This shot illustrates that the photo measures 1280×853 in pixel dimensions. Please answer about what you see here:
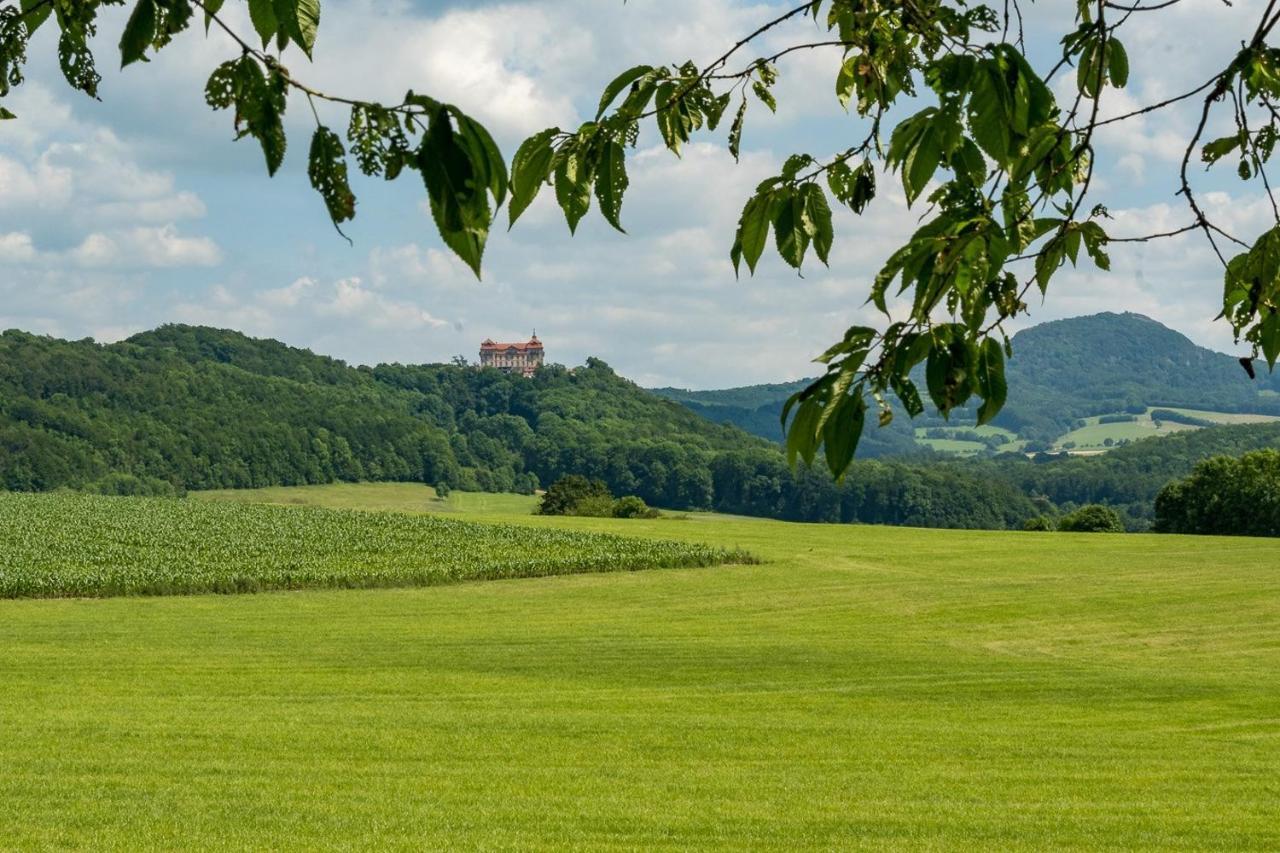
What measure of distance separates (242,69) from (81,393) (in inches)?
5449

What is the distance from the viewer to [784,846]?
1055cm

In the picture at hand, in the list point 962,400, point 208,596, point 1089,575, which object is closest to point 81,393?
point 208,596

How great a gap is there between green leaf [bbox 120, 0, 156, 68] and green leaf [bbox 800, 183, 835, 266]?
48.1 inches

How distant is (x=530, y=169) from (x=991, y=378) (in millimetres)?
836

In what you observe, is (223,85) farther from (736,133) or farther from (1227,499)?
(1227,499)

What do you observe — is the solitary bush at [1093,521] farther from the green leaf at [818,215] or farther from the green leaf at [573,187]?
the green leaf at [573,187]

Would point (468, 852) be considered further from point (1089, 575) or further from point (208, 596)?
point (1089, 575)

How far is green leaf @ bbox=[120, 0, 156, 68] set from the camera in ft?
5.37

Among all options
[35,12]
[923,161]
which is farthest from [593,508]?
[35,12]

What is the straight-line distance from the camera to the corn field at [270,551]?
129ft

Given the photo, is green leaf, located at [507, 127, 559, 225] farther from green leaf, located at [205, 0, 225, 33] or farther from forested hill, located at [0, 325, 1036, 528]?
forested hill, located at [0, 325, 1036, 528]

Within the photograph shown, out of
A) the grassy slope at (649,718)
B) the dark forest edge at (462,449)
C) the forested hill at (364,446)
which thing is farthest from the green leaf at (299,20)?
the forested hill at (364,446)

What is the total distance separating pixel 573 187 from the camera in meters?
2.32

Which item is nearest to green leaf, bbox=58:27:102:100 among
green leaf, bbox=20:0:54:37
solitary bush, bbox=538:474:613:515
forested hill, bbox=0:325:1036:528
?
green leaf, bbox=20:0:54:37
